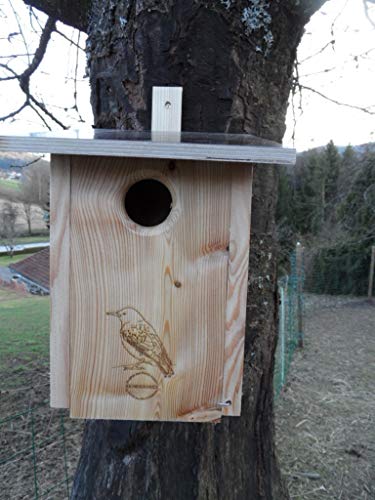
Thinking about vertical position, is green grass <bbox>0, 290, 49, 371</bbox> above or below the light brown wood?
below

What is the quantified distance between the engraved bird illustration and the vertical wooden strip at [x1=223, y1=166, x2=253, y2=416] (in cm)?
21

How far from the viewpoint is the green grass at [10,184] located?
12.2 meters

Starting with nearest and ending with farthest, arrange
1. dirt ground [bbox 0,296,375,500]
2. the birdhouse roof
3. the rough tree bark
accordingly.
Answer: the birdhouse roof < the rough tree bark < dirt ground [bbox 0,296,375,500]

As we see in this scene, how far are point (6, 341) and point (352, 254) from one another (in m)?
11.5

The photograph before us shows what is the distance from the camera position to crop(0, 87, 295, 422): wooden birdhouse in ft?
4.04

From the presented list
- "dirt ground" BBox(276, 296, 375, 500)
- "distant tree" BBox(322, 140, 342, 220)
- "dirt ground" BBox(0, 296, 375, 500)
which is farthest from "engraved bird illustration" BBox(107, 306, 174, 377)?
"distant tree" BBox(322, 140, 342, 220)

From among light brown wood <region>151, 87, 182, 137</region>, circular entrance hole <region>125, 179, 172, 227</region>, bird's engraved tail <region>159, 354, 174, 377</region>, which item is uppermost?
light brown wood <region>151, 87, 182, 137</region>

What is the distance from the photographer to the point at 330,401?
5012 mm

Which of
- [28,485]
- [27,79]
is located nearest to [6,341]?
[28,485]

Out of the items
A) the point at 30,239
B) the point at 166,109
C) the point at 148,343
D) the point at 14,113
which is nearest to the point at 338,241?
the point at 30,239

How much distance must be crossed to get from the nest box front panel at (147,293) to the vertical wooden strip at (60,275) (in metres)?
0.02

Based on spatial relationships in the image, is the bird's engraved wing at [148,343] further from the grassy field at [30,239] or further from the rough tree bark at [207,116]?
the grassy field at [30,239]

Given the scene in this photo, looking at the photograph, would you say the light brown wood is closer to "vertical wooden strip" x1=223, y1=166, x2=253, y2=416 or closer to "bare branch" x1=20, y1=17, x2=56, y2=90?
"vertical wooden strip" x1=223, y1=166, x2=253, y2=416

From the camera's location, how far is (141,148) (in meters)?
1.06
